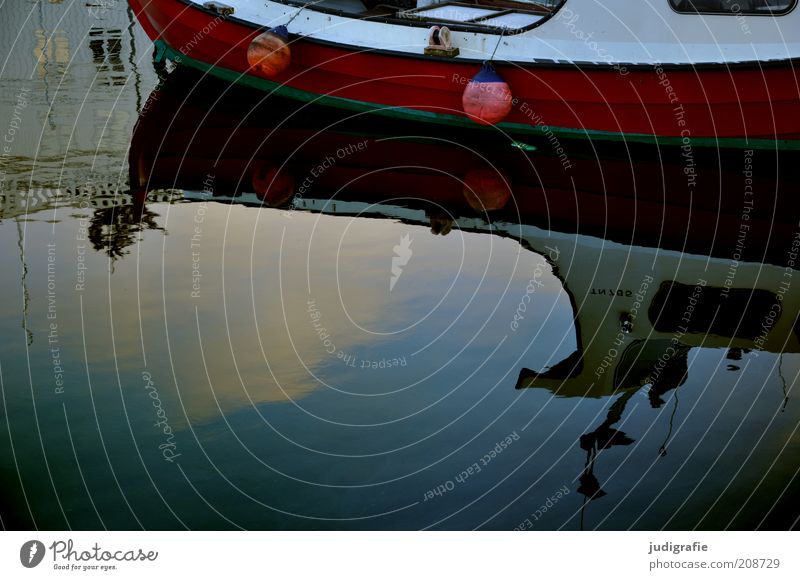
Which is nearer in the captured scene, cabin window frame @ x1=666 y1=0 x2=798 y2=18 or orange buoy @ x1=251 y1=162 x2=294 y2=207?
orange buoy @ x1=251 y1=162 x2=294 y2=207

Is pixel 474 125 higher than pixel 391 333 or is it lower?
higher

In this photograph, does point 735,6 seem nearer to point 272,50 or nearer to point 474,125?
point 474,125

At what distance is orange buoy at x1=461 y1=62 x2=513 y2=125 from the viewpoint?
1559 centimetres

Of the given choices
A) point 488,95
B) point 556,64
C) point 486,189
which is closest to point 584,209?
point 486,189

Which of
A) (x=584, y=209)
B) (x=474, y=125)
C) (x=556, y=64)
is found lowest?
(x=584, y=209)

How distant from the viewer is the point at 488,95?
15.6m

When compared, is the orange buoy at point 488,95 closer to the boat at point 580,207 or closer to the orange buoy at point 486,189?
the boat at point 580,207

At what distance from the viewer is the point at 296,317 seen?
32.3ft

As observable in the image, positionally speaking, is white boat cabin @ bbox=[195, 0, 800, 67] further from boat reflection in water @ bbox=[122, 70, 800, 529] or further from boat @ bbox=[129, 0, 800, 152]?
boat reflection in water @ bbox=[122, 70, 800, 529]

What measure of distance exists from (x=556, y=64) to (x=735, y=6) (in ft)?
8.38

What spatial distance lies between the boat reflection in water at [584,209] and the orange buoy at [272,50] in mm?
878

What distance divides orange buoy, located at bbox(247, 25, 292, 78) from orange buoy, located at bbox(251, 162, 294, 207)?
287cm

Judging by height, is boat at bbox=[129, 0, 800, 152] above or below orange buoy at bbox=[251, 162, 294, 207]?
above

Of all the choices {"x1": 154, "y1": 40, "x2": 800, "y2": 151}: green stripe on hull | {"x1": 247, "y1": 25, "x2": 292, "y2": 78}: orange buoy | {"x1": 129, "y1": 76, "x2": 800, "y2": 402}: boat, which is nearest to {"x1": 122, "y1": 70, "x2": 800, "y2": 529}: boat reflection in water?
{"x1": 129, "y1": 76, "x2": 800, "y2": 402}: boat
